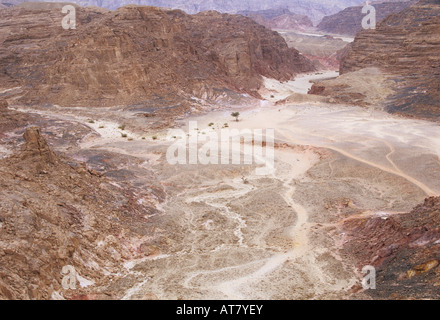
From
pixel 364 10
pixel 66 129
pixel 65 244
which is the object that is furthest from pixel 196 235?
pixel 364 10

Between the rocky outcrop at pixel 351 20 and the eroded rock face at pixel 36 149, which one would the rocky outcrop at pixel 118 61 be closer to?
the eroded rock face at pixel 36 149

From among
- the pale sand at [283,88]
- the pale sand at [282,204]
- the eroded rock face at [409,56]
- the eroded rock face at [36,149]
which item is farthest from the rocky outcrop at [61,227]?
the pale sand at [283,88]

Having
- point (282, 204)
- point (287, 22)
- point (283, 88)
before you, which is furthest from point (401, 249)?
point (287, 22)

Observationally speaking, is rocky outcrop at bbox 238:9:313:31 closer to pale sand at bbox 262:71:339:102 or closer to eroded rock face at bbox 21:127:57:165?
pale sand at bbox 262:71:339:102

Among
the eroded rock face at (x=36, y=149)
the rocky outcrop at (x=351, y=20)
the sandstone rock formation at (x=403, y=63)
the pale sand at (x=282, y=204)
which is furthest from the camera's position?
the rocky outcrop at (x=351, y=20)

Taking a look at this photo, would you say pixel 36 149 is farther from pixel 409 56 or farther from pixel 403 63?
pixel 409 56

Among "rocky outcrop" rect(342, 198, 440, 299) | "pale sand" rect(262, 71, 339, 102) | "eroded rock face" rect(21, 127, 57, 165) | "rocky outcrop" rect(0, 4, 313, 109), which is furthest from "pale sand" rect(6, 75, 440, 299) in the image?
"pale sand" rect(262, 71, 339, 102)
